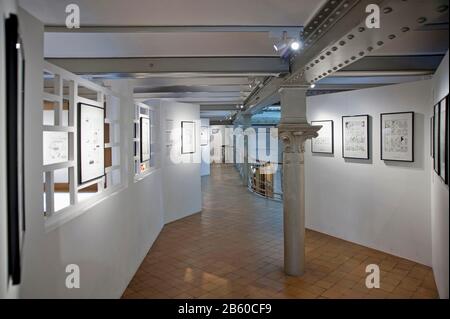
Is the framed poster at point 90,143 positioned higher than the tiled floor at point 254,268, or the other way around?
the framed poster at point 90,143

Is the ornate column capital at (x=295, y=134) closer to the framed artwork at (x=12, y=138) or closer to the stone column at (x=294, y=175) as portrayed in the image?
the stone column at (x=294, y=175)

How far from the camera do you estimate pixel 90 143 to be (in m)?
2.79

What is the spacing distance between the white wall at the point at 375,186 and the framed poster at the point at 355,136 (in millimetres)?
100

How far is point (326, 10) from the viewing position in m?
2.25

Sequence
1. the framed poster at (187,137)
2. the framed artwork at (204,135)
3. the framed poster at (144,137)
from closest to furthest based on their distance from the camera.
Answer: the framed poster at (144,137), the framed poster at (187,137), the framed artwork at (204,135)

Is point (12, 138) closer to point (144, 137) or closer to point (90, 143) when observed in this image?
point (90, 143)

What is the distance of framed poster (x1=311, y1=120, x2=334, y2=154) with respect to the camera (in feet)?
18.5

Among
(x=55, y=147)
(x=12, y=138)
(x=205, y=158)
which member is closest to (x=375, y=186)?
(x=55, y=147)

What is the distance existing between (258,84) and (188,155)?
285 centimetres

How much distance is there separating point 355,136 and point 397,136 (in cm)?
72

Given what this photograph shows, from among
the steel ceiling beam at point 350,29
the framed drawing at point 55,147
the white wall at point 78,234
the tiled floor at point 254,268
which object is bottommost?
the tiled floor at point 254,268

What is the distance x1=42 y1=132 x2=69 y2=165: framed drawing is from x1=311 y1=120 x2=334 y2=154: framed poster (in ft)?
14.5

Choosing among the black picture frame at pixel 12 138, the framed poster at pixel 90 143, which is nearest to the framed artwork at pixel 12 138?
the black picture frame at pixel 12 138

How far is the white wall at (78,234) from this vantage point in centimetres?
173
